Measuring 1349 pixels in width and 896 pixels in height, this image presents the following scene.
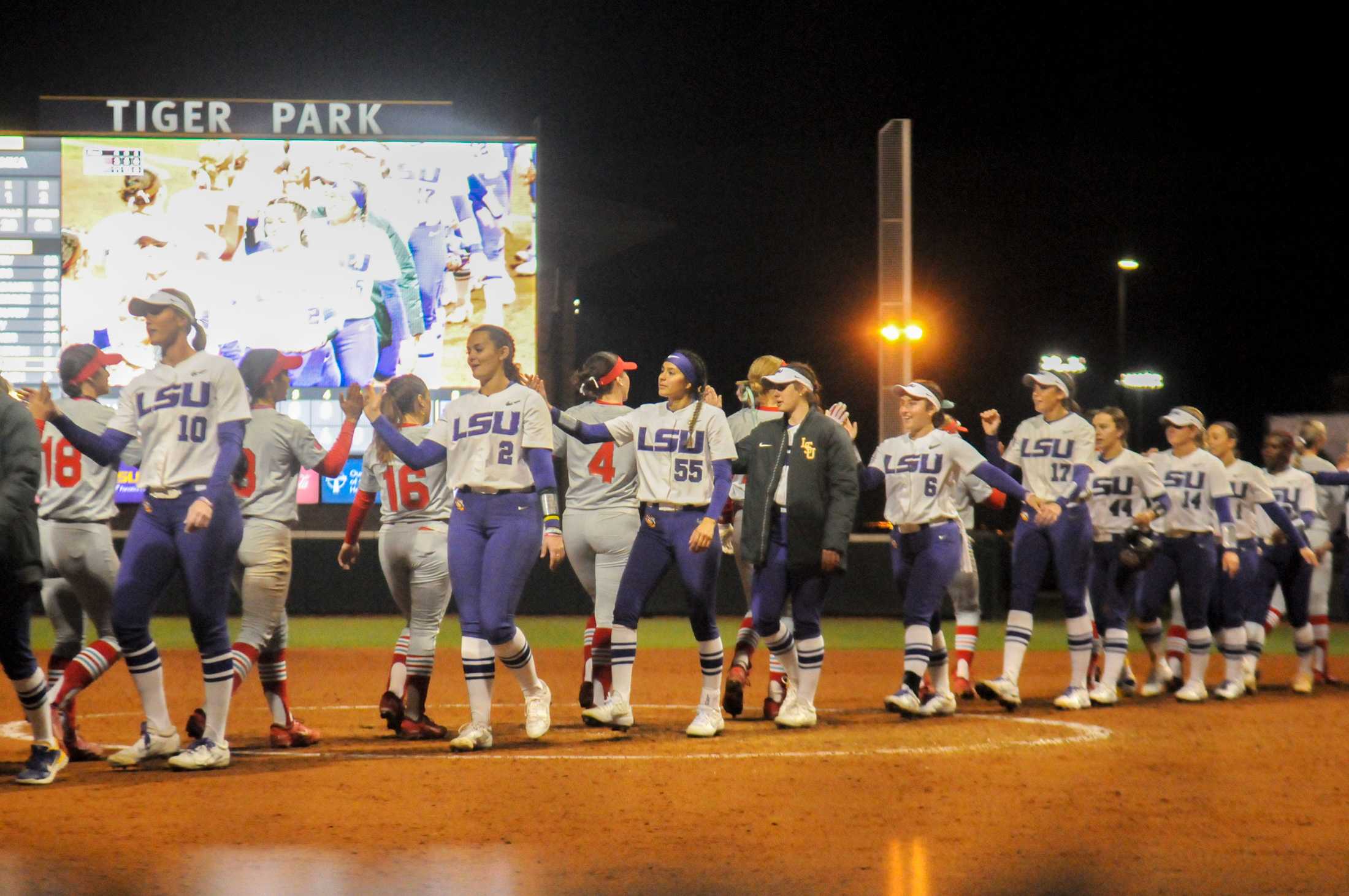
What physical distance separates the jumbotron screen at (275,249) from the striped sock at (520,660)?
8778 millimetres

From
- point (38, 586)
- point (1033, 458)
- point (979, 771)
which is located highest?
point (1033, 458)

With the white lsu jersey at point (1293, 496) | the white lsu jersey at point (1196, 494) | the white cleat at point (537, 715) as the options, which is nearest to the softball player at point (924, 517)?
the white lsu jersey at point (1196, 494)

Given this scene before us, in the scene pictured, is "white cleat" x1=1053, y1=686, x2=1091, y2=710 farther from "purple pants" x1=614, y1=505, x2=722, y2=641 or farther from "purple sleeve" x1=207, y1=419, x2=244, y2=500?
"purple sleeve" x1=207, y1=419, x2=244, y2=500

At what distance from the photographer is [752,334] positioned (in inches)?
1551

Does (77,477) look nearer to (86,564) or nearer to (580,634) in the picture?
(86,564)

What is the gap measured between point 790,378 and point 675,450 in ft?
3.09

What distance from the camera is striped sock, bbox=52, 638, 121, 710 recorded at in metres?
7.27

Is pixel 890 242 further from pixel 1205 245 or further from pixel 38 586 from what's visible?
pixel 1205 245

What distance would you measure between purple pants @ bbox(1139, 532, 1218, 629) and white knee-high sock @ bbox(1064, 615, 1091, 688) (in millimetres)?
942

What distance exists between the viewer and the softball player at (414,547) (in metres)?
8.01

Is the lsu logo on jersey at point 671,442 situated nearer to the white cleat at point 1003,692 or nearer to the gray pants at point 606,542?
the gray pants at point 606,542

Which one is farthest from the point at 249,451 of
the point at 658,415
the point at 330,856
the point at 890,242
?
the point at 890,242

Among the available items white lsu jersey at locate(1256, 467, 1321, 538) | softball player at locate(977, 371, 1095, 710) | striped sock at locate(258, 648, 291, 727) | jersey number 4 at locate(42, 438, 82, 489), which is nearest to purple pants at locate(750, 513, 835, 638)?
softball player at locate(977, 371, 1095, 710)

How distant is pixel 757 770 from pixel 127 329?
1188 centimetres
